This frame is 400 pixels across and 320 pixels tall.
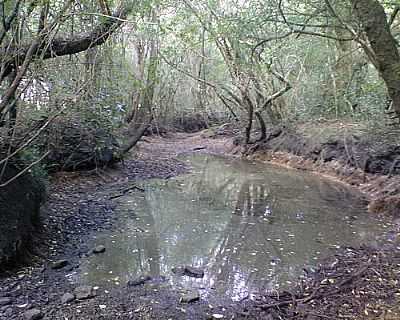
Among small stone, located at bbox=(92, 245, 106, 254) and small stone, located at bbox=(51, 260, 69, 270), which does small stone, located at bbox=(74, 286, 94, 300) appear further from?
small stone, located at bbox=(92, 245, 106, 254)

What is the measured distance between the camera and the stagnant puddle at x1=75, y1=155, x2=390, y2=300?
532 cm

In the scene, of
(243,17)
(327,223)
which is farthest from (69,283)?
(243,17)

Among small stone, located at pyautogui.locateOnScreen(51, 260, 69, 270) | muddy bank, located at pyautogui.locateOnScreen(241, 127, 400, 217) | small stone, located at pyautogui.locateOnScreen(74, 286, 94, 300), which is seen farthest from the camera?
muddy bank, located at pyautogui.locateOnScreen(241, 127, 400, 217)

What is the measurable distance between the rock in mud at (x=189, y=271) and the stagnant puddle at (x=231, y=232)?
0.25 ft

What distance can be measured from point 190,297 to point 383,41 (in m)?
3.13

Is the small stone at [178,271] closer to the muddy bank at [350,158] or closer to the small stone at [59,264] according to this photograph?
the small stone at [59,264]

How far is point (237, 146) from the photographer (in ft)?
59.9

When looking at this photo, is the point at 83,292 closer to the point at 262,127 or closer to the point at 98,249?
the point at 98,249

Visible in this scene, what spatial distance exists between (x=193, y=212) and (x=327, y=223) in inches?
99.0

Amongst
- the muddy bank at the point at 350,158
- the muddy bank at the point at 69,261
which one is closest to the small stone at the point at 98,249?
the muddy bank at the point at 69,261

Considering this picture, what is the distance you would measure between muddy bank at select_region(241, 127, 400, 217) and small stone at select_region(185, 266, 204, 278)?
4586 mm

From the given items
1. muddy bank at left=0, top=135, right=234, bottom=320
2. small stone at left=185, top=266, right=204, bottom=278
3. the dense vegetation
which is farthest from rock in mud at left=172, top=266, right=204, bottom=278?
the dense vegetation

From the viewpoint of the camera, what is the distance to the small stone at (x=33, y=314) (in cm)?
400

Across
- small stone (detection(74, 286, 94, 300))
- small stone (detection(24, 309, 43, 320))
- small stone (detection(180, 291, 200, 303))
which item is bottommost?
small stone (detection(180, 291, 200, 303))
